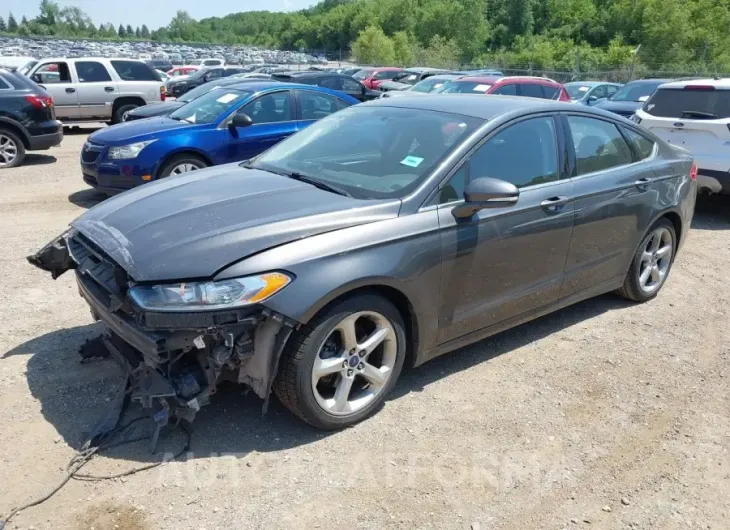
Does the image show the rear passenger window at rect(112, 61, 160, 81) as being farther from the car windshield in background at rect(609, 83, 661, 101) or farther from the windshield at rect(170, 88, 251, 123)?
the car windshield in background at rect(609, 83, 661, 101)

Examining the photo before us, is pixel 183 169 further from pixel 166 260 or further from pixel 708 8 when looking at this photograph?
pixel 708 8

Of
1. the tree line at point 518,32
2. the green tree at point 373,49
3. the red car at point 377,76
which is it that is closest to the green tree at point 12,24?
the tree line at point 518,32

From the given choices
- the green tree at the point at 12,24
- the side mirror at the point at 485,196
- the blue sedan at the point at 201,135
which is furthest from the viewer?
the green tree at the point at 12,24

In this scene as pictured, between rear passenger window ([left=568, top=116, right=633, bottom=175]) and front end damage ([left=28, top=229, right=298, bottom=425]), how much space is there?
2588 mm

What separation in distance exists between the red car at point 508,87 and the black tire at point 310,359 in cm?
1032

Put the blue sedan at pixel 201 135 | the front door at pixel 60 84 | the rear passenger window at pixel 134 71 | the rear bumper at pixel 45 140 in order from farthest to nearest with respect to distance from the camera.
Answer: the rear passenger window at pixel 134 71, the front door at pixel 60 84, the rear bumper at pixel 45 140, the blue sedan at pixel 201 135

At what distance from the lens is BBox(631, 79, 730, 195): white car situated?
7.74 metres

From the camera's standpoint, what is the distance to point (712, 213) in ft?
29.1

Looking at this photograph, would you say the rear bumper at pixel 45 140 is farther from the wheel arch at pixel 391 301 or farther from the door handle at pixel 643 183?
the door handle at pixel 643 183

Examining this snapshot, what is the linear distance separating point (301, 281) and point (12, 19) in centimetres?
17528

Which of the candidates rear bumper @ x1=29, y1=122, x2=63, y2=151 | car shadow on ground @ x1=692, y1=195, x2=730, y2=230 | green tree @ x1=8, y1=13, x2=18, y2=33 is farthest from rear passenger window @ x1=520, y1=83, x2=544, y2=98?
green tree @ x1=8, y1=13, x2=18, y2=33

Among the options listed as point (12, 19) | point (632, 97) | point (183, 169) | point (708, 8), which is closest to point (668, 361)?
point (183, 169)

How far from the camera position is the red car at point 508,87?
1311 cm

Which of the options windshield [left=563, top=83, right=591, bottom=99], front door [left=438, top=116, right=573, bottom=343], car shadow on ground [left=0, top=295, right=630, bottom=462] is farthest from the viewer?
windshield [left=563, top=83, right=591, bottom=99]
